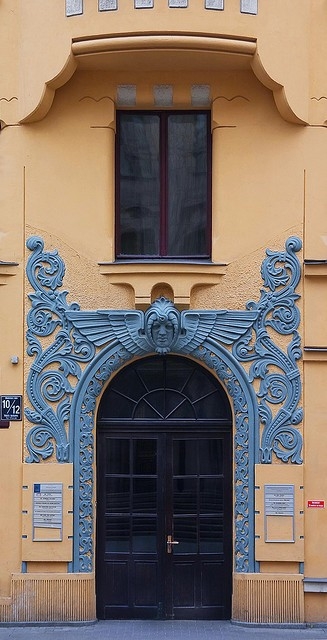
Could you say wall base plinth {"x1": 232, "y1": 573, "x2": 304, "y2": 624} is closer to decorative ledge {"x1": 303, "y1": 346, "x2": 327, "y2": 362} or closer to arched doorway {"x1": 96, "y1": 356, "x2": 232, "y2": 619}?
arched doorway {"x1": 96, "y1": 356, "x2": 232, "y2": 619}

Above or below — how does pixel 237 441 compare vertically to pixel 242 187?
below

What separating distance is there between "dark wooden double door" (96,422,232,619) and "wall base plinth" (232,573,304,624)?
442 millimetres

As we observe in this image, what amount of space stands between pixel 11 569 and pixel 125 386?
9.08 ft

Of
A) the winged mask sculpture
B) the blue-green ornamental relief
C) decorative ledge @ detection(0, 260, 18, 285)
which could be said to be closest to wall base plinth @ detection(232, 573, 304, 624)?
the blue-green ornamental relief

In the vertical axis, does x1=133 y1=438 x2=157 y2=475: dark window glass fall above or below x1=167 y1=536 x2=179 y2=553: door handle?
above

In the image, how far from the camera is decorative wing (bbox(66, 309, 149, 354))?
1332 centimetres

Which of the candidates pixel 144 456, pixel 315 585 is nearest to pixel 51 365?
pixel 144 456

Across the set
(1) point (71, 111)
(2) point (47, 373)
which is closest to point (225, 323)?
(2) point (47, 373)

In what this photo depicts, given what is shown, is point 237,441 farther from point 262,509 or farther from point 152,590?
point 152,590

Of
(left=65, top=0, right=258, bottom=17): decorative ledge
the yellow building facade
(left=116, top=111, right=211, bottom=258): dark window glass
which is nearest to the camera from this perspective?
(left=65, top=0, right=258, bottom=17): decorative ledge

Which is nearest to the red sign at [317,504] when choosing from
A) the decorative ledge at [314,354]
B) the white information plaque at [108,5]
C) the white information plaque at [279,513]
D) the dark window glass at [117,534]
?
the white information plaque at [279,513]

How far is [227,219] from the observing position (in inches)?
528

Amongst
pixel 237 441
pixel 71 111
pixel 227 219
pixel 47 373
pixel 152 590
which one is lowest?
pixel 152 590

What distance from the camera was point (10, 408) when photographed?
13.4 meters
